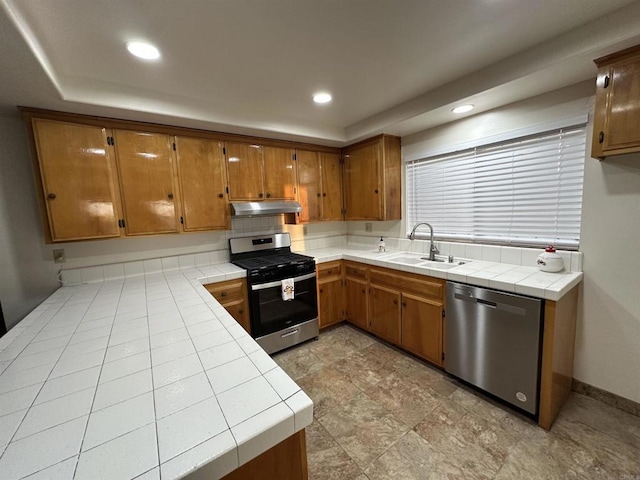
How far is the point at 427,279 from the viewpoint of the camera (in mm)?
2299

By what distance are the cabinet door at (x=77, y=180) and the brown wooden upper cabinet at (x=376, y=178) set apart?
246cm

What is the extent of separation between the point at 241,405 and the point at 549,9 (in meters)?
2.26

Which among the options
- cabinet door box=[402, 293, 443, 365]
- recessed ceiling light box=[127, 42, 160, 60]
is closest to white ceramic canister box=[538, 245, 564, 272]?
cabinet door box=[402, 293, 443, 365]

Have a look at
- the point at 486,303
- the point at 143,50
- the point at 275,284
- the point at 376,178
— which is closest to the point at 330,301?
the point at 275,284

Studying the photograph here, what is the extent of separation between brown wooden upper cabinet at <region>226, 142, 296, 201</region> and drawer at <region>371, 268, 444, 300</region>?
53.1 inches

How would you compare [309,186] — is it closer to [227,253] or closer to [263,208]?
[263,208]

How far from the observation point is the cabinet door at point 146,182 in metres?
2.21

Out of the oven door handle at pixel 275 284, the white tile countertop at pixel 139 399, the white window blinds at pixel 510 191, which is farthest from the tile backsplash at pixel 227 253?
the white tile countertop at pixel 139 399

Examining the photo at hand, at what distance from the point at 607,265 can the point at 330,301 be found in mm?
2339

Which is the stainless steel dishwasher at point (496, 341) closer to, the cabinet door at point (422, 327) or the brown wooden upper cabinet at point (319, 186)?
the cabinet door at point (422, 327)

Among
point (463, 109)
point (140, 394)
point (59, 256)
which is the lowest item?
point (140, 394)

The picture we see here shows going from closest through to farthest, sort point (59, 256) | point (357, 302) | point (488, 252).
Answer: point (59, 256) → point (488, 252) → point (357, 302)

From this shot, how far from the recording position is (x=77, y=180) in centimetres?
203

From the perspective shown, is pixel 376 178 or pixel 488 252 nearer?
pixel 488 252
